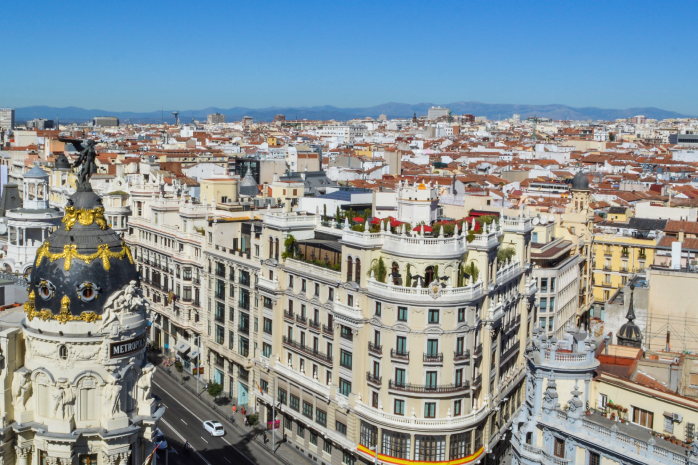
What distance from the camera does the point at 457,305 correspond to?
175 ft

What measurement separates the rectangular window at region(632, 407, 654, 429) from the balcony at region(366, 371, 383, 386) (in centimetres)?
1860

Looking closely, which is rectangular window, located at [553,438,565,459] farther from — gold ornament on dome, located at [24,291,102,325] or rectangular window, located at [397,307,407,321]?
gold ornament on dome, located at [24,291,102,325]

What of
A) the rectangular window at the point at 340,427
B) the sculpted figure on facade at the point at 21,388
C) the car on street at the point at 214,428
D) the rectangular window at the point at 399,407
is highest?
the sculpted figure on facade at the point at 21,388

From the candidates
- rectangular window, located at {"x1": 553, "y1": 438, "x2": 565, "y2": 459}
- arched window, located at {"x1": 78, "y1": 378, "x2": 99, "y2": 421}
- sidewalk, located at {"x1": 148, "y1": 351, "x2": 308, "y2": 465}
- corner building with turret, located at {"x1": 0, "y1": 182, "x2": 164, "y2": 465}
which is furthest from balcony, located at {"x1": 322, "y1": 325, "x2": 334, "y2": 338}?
arched window, located at {"x1": 78, "y1": 378, "x2": 99, "y2": 421}

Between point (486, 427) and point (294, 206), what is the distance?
39.4 meters

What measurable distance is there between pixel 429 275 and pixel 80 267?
98.1ft

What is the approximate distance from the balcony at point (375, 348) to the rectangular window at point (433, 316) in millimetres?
4073

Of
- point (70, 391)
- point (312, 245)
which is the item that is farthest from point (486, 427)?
point (70, 391)

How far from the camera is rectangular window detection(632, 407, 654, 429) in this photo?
39.9 meters

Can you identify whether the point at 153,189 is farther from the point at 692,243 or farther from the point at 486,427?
the point at 692,243

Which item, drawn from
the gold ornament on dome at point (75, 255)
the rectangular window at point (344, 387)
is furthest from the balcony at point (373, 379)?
the gold ornament on dome at point (75, 255)

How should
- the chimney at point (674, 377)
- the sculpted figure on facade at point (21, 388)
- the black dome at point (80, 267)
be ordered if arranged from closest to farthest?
the black dome at point (80, 267)
the sculpted figure on facade at point (21, 388)
the chimney at point (674, 377)

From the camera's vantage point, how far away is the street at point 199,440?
61406 mm

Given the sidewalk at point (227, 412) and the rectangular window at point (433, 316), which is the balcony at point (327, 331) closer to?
the rectangular window at point (433, 316)
